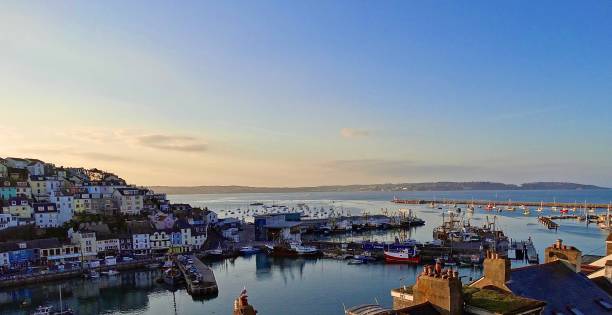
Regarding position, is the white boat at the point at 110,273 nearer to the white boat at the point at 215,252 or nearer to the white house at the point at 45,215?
the white boat at the point at 215,252

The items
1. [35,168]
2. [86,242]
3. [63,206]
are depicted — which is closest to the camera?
[86,242]

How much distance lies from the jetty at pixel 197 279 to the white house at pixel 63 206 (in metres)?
32.9

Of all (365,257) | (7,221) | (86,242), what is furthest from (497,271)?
(7,221)

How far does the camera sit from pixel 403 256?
2653 inches

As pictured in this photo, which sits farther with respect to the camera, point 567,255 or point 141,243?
point 141,243

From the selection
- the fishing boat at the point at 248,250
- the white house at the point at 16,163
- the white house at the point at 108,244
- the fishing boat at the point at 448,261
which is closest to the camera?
the fishing boat at the point at 448,261

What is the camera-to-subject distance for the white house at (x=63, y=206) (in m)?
84.9

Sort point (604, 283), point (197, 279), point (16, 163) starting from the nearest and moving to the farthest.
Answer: point (604, 283) → point (197, 279) → point (16, 163)

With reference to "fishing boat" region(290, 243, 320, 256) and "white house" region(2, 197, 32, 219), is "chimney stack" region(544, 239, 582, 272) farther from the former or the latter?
"white house" region(2, 197, 32, 219)

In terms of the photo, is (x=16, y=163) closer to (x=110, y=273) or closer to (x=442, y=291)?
(x=110, y=273)

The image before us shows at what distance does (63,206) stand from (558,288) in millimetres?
91652

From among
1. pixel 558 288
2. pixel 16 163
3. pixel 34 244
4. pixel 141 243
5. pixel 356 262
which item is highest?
pixel 16 163

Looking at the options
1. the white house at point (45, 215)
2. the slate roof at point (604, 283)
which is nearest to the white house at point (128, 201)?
the white house at point (45, 215)

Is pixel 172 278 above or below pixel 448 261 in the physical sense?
above
